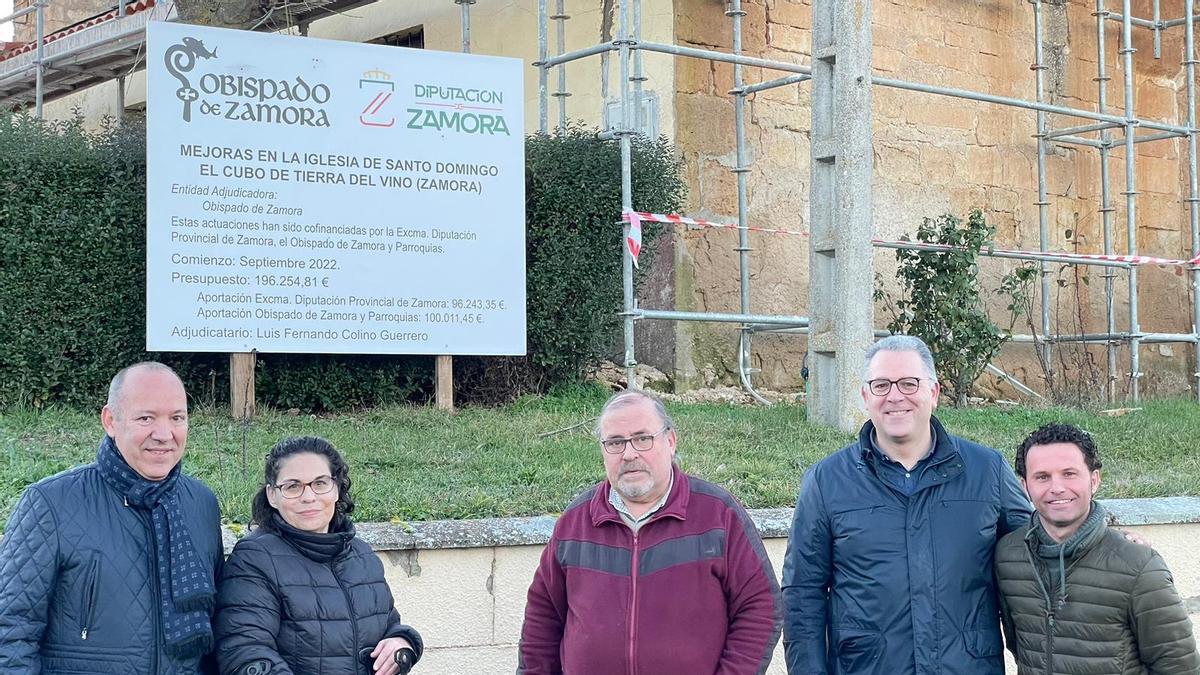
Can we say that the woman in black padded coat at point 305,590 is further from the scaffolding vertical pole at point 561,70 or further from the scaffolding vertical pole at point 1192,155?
the scaffolding vertical pole at point 1192,155

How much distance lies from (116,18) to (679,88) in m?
6.49

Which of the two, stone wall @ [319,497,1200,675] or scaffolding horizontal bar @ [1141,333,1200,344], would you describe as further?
scaffolding horizontal bar @ [1141,333,1200,344]

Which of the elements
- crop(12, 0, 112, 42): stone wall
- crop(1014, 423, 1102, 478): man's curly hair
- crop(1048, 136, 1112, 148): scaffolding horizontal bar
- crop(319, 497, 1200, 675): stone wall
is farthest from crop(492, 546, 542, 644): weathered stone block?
crop(12, 0, 112, 42): stone wall

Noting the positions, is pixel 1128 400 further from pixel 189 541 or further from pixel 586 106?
pixel 189 541

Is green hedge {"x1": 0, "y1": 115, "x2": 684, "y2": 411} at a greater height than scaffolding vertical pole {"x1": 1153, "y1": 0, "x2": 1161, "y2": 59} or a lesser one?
→ lesser

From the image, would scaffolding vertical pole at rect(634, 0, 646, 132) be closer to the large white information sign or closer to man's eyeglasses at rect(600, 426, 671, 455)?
the large white information sign

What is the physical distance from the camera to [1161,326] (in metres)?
15.3

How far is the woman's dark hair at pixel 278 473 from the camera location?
413 cm

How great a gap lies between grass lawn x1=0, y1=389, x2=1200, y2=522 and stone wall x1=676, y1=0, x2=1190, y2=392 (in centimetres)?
211

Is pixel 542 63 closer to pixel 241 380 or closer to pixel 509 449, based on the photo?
pixel 241 380

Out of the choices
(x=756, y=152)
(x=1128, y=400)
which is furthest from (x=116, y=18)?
(x=1128, y=400)

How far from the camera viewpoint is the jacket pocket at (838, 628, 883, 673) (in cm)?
397

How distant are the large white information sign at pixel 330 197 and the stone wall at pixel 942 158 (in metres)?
2.54

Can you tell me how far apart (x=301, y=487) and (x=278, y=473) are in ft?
0.28
